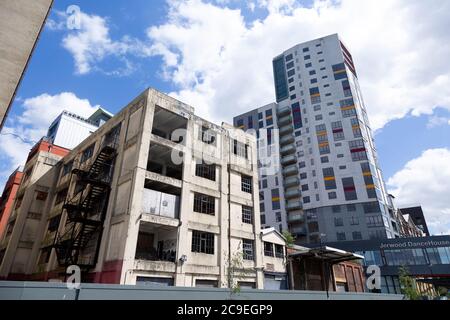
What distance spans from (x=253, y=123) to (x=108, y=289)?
7859cm

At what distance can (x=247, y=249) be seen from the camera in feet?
87.6

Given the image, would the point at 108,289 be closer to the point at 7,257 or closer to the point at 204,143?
the point at 204,143

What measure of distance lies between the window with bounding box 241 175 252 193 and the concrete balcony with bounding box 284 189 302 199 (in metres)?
44.4

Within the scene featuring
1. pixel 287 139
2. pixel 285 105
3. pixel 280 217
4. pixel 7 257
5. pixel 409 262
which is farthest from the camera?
pixel 285 105

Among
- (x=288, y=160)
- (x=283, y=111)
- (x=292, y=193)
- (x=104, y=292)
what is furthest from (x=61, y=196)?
(x=283, y=111)

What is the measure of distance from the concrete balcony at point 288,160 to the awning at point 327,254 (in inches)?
1801

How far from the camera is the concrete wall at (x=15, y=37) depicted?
11.1 metres

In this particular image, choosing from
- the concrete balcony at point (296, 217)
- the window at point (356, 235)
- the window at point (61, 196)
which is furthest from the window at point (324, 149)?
the window at point (61, 196)

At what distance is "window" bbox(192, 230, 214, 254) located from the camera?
2328cm

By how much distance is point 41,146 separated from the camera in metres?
39.8

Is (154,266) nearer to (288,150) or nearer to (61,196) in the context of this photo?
(61,196)
